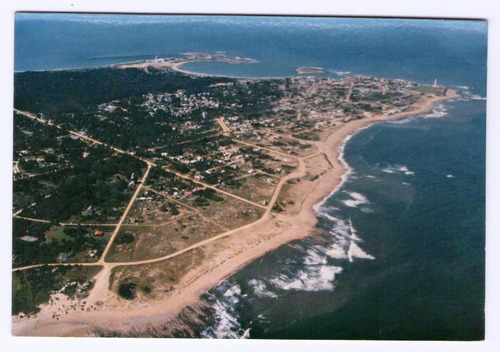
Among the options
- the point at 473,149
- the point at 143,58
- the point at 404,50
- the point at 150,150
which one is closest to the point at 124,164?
the point at 150,150

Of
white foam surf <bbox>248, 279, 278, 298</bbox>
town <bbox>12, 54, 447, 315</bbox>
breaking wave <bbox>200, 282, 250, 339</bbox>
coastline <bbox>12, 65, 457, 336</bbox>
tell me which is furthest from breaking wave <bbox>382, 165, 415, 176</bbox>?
breaking wave <bbox>200, 282, 250, 339</bbox>

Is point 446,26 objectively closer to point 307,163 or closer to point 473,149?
point 473,149

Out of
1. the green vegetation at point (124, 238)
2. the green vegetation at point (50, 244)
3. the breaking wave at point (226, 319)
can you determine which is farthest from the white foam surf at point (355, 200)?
the green vegetation at point (50, 244)

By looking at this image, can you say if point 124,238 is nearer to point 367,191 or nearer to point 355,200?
point 355,200

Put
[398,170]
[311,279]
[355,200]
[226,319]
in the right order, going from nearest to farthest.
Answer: [226,319] → [311,279] → [355,200] → [398,170]

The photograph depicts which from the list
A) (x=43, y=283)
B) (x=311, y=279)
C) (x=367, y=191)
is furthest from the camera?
(x=367, y=191)

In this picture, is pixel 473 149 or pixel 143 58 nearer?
pixel 473 149

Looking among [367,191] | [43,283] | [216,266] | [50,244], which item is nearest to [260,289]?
[216,266]

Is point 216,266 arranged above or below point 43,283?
above

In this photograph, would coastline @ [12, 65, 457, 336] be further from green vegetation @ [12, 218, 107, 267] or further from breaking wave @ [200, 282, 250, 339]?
green vegetation @ [12, 218, 107, 267]
